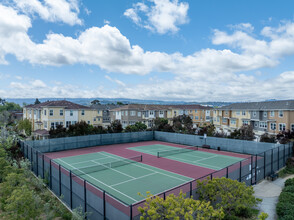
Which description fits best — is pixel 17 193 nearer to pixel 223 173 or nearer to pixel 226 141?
pixel 223 173

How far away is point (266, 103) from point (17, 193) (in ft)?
157

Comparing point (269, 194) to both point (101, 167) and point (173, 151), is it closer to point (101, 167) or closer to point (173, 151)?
point (101, 167)

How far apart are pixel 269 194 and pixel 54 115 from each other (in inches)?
1515

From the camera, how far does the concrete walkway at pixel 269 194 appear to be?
12.2m

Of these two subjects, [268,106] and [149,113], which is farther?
[149,113]

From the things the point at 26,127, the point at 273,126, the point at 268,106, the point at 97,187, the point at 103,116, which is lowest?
the point at 26,127

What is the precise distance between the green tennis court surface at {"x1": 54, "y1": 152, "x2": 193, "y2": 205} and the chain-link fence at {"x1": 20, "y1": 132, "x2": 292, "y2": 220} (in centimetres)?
285

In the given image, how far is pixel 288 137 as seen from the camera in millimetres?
27953

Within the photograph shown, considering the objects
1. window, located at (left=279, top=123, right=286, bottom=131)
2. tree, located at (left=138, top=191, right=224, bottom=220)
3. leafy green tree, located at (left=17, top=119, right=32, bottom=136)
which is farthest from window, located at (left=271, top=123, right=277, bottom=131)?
leafy green tree, located at (left=17, top=119, right=32, bottom=136)

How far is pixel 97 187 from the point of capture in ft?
32.1

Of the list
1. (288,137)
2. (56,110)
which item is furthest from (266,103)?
(56,110)

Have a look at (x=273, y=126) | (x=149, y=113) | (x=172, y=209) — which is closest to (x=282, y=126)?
(x=273, y=126)

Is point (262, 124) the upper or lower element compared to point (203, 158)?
upper

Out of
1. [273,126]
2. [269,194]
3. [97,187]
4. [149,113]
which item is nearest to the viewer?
[97,187]
